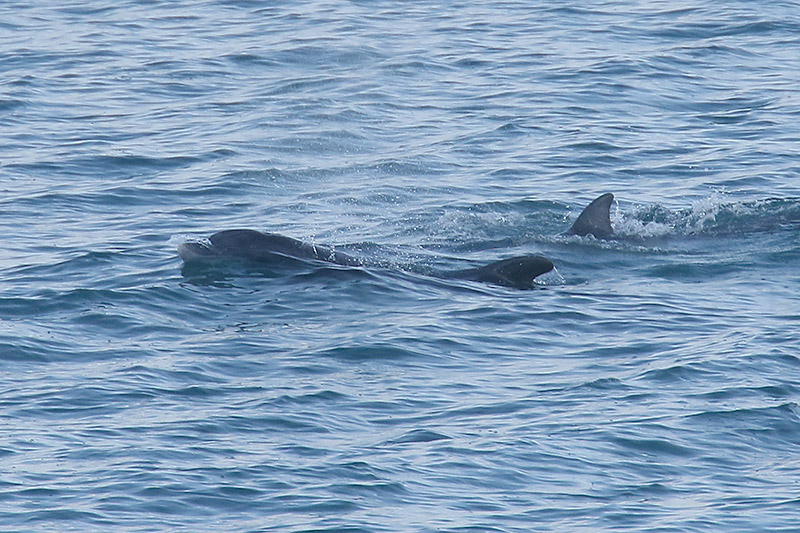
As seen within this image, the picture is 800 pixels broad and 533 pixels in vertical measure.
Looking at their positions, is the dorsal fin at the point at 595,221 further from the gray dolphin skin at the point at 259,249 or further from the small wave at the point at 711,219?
the gray dolphin skin at the point at 259,249

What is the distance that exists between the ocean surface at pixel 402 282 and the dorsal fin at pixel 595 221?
14 centimetres

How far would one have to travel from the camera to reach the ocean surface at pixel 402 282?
10.8m

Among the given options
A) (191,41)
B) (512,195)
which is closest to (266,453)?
(512,195)

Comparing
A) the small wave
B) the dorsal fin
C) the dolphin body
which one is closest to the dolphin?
the dolphin body

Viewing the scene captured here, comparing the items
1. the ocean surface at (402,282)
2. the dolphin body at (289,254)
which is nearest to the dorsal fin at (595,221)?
the ocean surface at (402,282)

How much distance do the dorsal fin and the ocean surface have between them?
5.7 inches

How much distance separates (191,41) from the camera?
2950cm

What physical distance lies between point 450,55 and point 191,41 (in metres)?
5.27

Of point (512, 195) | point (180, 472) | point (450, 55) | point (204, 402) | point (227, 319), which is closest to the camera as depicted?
point (180, 472)

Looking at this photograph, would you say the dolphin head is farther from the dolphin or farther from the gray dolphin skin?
the gray dolphin skin

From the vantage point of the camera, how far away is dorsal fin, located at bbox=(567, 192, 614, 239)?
57.1 feet

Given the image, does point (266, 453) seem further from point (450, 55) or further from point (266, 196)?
point (450, 55)

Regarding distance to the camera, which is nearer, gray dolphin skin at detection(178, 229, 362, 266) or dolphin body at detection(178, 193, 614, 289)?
dolphin body at detection(178, 193, 614, 289)

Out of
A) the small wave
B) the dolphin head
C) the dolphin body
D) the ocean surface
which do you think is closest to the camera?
the ocean surface
